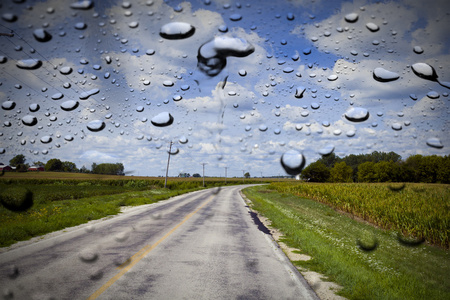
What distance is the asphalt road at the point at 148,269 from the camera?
14.2 ft

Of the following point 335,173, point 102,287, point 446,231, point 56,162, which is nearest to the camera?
point 102,287

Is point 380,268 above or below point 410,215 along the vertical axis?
below

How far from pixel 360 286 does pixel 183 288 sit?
3.34 metres

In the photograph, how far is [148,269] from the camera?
5.51m

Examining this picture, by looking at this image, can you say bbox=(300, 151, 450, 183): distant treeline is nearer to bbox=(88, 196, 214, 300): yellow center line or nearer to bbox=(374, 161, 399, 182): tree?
bbox=(374, 161, 399, 182): tree

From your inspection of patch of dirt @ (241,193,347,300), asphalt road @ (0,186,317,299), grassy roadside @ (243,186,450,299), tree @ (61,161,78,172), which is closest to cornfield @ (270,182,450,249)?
grassy roadside @ (243,186,450,299)

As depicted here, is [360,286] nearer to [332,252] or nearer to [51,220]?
[332,252]

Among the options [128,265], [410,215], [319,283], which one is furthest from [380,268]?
[410,215]

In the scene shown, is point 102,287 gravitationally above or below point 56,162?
below

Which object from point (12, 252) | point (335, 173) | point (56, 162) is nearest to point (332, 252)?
point (12, 252)

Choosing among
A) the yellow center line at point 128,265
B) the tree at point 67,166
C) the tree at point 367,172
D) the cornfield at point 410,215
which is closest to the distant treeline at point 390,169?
the tree at point 367,172

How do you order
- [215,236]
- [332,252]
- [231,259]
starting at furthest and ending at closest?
[215,236]
[332,252]
[231,259]

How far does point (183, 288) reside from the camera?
4.55 metres

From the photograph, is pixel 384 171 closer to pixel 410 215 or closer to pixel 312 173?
pixel 410 215
